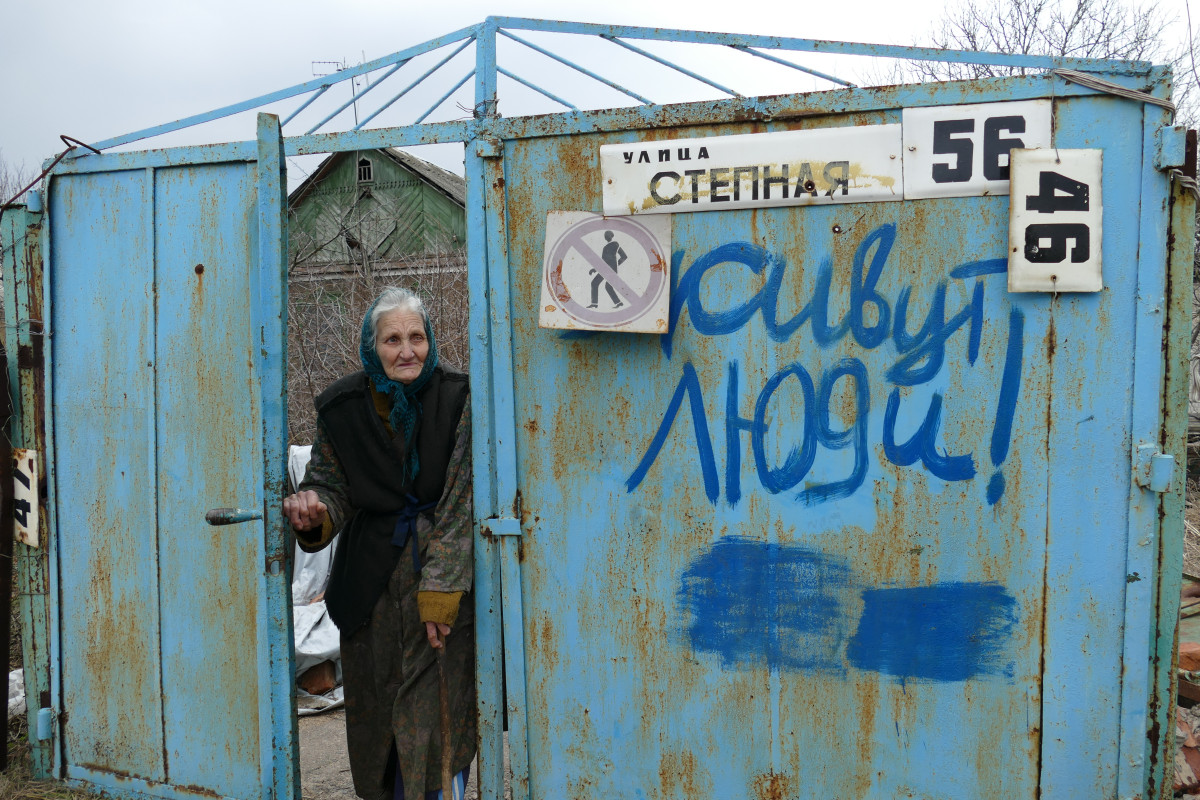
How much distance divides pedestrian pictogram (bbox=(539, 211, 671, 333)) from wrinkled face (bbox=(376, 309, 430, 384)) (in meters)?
0.44

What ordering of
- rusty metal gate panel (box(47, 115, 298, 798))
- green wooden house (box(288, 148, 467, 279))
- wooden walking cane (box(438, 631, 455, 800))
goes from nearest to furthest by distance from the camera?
wooden walking cane (box(438, 631, 455, 800)) → rusty metal gate panel (box(47, 115, 298, 798)) → green wooden house (box(288, 148, 467, 279))

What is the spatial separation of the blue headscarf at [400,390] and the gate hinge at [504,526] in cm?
29

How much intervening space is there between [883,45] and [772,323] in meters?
0.87

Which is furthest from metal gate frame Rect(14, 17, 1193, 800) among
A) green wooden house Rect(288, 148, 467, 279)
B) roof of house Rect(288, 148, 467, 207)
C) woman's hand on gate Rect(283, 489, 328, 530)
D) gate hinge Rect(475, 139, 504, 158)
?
roof of house Rect(288, 148, 467, 207)

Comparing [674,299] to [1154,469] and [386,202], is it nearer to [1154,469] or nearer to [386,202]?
[1154,469]

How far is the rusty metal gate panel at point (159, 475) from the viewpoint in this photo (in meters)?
2.85

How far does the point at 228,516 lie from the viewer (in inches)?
95.2

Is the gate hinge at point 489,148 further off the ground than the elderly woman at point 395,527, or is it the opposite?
the gate hinge at point 489,148

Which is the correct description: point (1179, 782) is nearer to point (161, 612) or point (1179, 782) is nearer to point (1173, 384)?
point (1173, 384)

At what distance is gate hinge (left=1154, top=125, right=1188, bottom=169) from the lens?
212 cm

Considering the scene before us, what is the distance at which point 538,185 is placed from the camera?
8.41 feet

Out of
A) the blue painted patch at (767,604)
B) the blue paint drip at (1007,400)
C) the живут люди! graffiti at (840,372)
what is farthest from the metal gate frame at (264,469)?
the blue paint drip at (1007,400)

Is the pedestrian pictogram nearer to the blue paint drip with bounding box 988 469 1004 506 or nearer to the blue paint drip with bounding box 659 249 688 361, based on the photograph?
the blue paint drip with bounding box 659 249 688 361

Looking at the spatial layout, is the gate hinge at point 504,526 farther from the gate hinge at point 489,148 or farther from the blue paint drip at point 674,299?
the gate hinge at point 489,148
